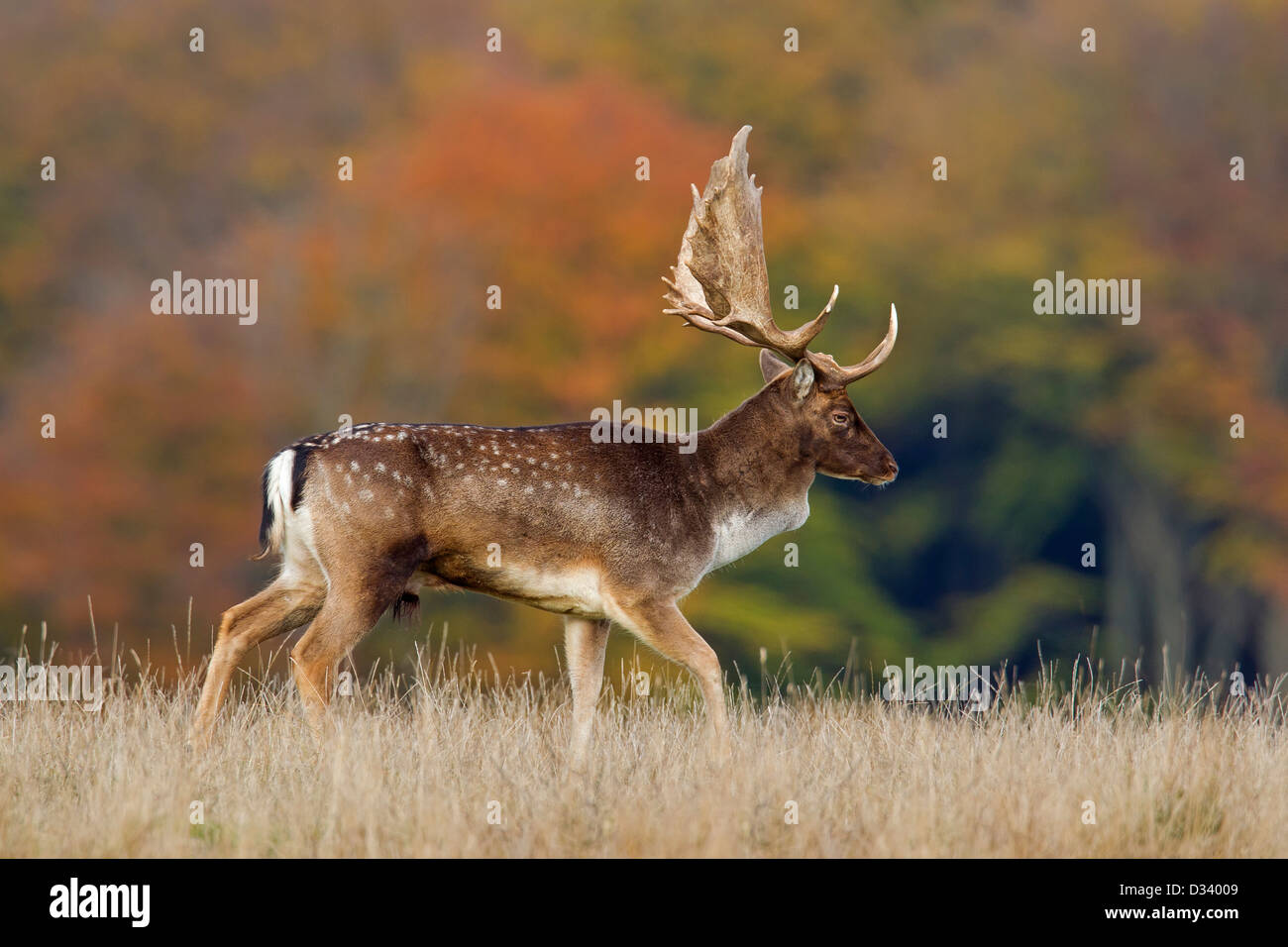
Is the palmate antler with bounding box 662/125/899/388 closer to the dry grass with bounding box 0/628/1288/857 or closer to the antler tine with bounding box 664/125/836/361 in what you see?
the antler tine with bounding box 664/125/836/361

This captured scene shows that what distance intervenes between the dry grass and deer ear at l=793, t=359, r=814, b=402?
1.53m

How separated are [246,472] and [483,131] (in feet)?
21.4

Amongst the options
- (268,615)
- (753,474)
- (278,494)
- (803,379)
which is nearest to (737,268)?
(803,379)

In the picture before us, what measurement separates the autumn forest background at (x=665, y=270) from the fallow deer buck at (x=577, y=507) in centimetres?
1118

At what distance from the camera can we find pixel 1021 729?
7492 millimetres

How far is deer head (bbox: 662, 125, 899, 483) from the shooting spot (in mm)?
8375

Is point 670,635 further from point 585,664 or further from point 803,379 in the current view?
point 803,379

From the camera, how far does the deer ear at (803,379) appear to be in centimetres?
830

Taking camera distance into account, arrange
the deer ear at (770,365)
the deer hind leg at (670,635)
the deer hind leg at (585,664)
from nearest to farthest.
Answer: the deer hind leg at (670,635) < the deer hind leg at (585,664) < the deer ear at (770,365)

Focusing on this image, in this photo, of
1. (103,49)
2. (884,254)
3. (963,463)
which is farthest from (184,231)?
(963,463)

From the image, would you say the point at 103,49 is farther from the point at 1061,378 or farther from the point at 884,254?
the point at 1061,378

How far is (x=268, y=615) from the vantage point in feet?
25.3

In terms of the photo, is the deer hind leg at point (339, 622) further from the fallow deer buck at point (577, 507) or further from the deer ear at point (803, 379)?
the deer ear at point (803, 379)

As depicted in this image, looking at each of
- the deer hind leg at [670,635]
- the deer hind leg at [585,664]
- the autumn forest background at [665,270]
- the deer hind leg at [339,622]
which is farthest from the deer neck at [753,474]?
the autumn forest background at [665,270]
